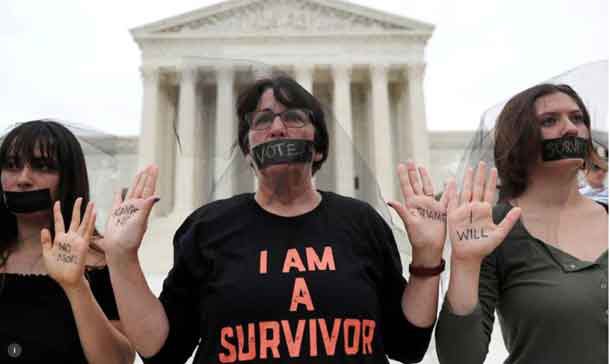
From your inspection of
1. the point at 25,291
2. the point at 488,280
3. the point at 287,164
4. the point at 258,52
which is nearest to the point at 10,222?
the point at 25,291

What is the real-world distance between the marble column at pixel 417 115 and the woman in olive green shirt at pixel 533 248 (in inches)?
1384

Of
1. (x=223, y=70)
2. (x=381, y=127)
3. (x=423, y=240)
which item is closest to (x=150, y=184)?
(x=223, y=70)

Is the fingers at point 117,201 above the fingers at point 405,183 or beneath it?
beneath

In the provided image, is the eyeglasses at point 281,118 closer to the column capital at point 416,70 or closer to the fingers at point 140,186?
the fingers at point 140,186

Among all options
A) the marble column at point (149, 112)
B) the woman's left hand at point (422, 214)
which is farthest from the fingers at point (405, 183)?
the marble column at point (149, 112)

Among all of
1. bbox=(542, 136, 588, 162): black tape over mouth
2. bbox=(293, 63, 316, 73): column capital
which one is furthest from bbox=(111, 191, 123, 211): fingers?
bbox=(293, 63, 316, 73): column capital

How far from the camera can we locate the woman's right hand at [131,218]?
2.76 metres

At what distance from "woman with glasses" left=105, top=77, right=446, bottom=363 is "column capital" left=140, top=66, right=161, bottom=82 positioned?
122 feet

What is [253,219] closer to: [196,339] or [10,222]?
[196,339]

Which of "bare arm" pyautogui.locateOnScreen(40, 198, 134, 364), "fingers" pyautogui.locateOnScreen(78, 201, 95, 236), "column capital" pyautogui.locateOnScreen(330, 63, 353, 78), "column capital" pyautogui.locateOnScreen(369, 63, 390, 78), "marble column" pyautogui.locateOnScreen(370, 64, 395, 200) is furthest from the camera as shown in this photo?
"column capital" pyautogui.locateOnScreen(369, 63, 390, 78)

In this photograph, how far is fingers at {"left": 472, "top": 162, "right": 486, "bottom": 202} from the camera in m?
2.91

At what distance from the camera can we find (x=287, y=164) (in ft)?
9.07

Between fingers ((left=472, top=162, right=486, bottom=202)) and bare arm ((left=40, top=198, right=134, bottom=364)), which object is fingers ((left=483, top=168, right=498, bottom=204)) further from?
bare arm ((left=40, top=198, right=134, bottom=364))

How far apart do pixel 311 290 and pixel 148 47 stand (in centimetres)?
3961
